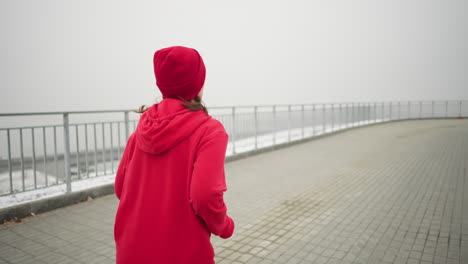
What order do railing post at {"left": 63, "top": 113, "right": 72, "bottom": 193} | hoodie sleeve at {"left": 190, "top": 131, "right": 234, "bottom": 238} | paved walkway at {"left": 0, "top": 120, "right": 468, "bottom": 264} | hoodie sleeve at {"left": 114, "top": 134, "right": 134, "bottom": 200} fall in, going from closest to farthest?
hoodie sleeve at {"left": 190, "top": 131, "right": 234, "bottom": 238}, hoodie sleeve at {"left": 114, "top": 134, "right": 134, "bottom": 200}, paved walkway at {"left": 0, "top": 120, "right": 468, "bottom": 264}, railing post at {"left": 63, "top": 113, "right": 72, "bottom": 193}

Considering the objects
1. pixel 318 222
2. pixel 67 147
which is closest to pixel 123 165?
pixel 318 222

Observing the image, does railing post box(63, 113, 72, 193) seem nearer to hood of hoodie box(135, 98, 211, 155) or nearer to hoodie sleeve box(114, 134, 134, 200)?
hoodie sleeve box(114, 134, 134, 200)

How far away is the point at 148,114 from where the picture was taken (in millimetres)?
1485

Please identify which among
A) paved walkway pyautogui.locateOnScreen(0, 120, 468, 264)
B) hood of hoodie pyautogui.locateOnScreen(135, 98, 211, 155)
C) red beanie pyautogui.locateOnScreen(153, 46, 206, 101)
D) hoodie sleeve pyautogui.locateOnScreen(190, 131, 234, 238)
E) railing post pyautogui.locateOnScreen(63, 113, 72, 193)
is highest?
red beanie pyautogui.locateOnScreen(153, 46, 206, 101)

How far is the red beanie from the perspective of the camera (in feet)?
4.34

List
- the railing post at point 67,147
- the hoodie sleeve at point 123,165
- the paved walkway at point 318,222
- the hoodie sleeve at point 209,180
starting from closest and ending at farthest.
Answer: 1. the hoodie sleeve at point 209,180
2. the hoodie sleeve at point 123,165
3. the paved walkway at point 318,222
4. the railing post at point 67,147

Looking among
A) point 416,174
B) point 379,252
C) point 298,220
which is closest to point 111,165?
point 298,220

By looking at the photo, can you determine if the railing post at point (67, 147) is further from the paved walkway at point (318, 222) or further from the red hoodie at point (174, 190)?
the red hoodie at point (174, 190)

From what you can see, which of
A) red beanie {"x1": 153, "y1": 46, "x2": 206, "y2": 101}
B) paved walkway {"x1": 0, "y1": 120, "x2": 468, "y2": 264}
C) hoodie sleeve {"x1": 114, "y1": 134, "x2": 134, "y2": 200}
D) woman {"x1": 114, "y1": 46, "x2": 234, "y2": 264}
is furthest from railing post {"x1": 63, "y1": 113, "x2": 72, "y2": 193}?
red beanie {"x1": 153, "y1": 46, "x2": 206, "y2": 101}

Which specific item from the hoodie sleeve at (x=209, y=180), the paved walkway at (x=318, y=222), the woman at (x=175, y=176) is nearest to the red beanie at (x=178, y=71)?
the woman at (x=175, y=176)

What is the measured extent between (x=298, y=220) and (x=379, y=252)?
120 centimetres

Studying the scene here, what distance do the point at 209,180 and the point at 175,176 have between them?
16 cm

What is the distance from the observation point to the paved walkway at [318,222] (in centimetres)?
353

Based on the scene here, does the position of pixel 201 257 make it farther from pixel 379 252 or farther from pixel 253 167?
pixel 253 167
